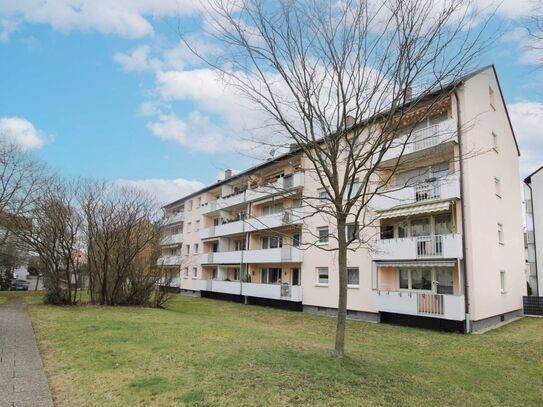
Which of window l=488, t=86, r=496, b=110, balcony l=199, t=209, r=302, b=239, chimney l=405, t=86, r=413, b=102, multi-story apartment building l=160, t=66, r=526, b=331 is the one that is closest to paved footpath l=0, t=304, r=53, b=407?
multi-story apartment building l=160, t=66, r=526, b=331

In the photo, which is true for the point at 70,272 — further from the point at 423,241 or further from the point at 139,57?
the point at 423,241

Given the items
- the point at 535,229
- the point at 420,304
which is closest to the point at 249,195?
the point at 420,304

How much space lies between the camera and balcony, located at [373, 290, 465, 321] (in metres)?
16.9

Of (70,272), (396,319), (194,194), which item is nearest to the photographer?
(396,319)

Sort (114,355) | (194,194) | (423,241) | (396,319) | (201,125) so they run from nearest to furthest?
(114,355)
(201,125)
(423,241)
(396,319)
(194,194)

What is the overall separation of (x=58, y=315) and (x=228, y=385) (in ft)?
45.8

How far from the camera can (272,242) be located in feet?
104

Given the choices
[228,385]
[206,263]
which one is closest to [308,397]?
[228,385]

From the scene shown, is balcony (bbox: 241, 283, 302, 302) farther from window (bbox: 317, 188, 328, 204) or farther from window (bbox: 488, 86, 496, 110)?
window (bbox: 488, 86, 496, 110)

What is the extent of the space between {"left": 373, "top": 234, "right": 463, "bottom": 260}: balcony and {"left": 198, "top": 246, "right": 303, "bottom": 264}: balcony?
591cm

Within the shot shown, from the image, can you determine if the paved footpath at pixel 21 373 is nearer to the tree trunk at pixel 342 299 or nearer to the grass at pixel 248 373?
the grass at pixel 248 373

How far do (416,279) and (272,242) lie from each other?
1385 cm

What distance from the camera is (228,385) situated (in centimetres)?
622

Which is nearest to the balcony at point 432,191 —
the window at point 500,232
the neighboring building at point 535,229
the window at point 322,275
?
the window at point 500,232
